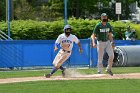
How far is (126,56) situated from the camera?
71.5 feet

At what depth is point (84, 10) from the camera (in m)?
56.1

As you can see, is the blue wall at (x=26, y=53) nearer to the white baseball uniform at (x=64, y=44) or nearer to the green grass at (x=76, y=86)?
the white baseball uniform at (x=64, y=44)

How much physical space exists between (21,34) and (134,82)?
1486cm

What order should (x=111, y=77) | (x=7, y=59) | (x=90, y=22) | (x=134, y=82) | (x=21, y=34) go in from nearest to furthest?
(x=134, y=82), (x=111, y=77), (x=7, y=59), (x=21, y=34), (x=90, y=22)

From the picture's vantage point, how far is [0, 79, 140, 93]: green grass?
482 inches

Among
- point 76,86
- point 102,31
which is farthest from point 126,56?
point 76,86

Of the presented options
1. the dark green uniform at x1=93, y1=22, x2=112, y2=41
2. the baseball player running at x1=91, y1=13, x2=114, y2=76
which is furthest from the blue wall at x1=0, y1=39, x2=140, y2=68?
the dark green uniform at x1=93, y1=22, x2=112, y2=41

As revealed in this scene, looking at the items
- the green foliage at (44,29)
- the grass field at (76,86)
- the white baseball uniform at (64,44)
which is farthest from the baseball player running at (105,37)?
the green foliage at (44,29)

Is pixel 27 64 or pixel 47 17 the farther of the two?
pixel 47 17

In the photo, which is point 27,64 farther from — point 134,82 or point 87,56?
point 134,82

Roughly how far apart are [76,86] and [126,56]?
29.6ft

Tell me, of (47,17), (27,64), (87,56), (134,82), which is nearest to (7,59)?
(27,64)

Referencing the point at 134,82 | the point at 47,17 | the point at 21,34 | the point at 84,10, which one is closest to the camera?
the point at 134,82

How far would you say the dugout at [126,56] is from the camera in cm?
2180
